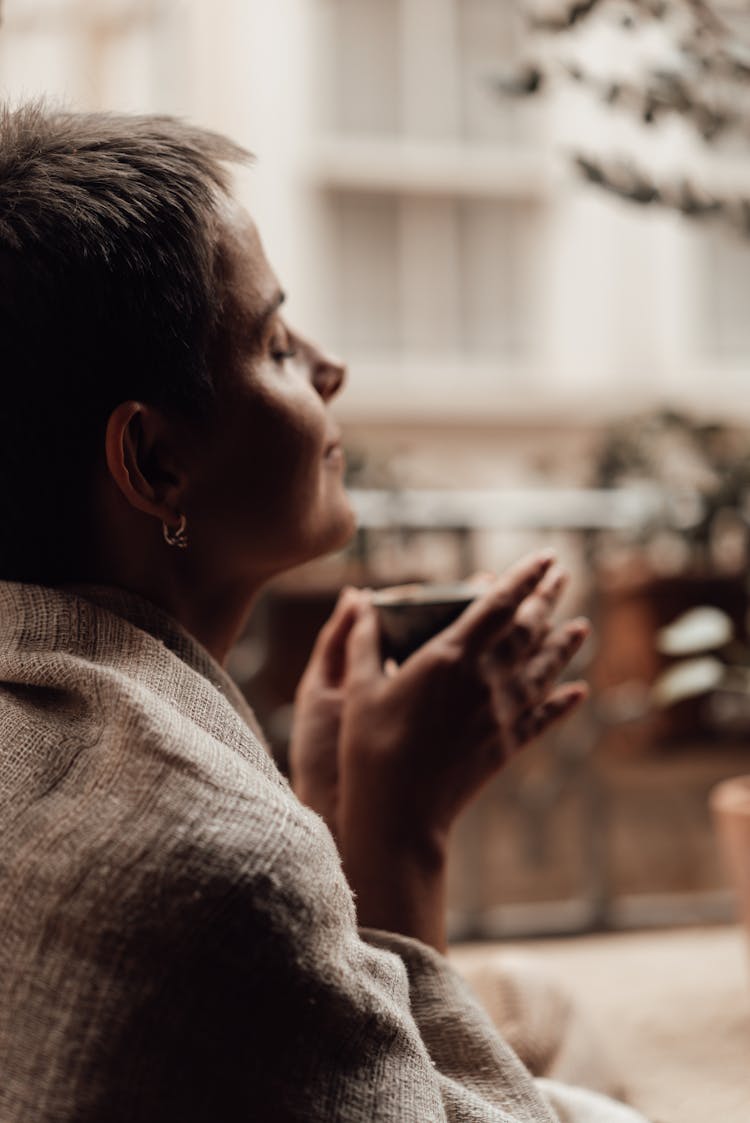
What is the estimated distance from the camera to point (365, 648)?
92cm

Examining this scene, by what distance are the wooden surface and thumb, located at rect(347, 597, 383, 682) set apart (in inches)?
15.2

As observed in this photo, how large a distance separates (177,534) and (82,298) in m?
0.14

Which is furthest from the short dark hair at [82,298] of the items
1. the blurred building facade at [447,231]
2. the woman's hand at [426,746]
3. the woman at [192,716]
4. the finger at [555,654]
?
the blurred building facade at [447,231]

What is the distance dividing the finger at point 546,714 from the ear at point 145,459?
1.09ft

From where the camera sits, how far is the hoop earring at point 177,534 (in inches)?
28.3

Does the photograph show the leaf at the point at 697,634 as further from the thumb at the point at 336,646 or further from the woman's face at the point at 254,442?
the woman's face at the point at 254,442

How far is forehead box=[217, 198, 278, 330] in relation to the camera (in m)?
0.73

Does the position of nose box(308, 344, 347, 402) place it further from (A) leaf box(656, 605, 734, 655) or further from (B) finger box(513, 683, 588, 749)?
(A) leaf box(656, 605, 734, 655)

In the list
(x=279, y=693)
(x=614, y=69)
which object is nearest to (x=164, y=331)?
(x=279, y=693)

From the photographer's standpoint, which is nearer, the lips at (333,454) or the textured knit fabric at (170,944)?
the textured knit fabric at (170,944)

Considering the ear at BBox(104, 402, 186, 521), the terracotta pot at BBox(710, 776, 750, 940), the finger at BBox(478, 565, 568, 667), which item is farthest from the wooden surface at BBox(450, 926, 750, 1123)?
the ear at BBox(104, 402, 186, 521)

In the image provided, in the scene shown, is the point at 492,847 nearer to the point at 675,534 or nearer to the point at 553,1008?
the point at 675,534

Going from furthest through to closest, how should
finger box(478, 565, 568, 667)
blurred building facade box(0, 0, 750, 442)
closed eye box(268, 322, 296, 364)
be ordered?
1. blurred building facade box(0, 0, 750, 442)
2. finger box(478, 565, 568, 667)
3. closed eye box(268, 322, 296, 364)

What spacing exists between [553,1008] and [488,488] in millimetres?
2947
